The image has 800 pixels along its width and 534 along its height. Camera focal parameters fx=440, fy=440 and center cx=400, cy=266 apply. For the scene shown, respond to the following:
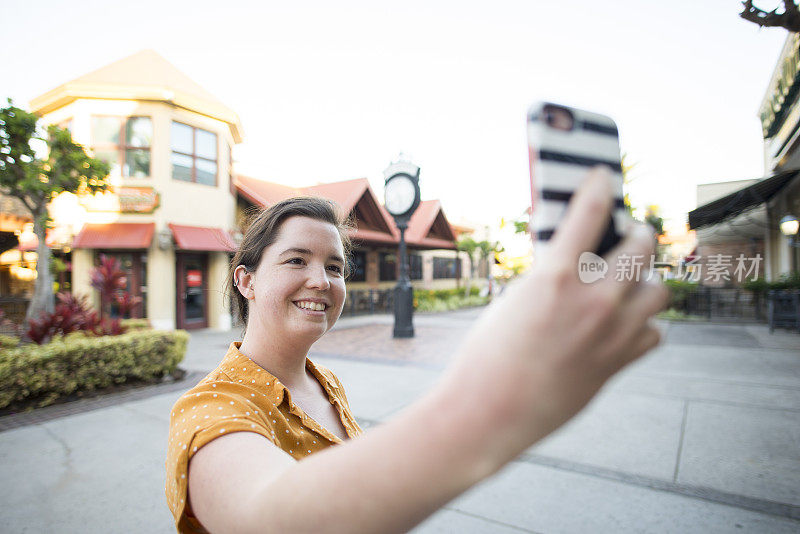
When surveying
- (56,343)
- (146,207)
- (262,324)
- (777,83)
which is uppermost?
(777,83)

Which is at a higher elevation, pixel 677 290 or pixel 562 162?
pixel 562 162

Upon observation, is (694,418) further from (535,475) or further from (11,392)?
(11,392)

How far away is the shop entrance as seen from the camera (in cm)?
1243

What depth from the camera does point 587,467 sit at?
3.47 metres

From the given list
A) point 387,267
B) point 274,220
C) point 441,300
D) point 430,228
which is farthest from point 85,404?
point 441,300

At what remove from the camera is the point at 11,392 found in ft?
15.7

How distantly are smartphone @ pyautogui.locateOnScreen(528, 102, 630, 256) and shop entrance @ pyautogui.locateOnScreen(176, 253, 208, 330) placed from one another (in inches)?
533

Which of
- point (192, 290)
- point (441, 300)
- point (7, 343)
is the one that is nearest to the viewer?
point (7, 343)

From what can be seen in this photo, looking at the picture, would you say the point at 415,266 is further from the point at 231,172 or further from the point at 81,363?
the point at 81,363

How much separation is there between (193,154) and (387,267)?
10147 mm

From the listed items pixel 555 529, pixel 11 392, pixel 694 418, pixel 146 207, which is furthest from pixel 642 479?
pixel 146 207

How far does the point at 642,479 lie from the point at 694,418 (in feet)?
5.92

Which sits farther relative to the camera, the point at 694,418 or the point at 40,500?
the point at 694,418

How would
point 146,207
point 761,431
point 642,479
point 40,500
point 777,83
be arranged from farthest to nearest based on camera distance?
point 146,207, point 777,83, point 761,431, point 642,479, point 40,500
